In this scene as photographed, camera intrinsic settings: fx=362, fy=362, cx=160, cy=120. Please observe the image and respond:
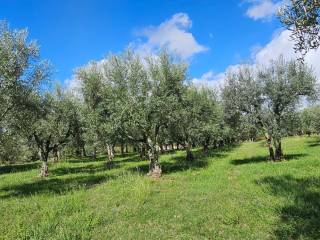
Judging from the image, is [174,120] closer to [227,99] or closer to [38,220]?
[227,99]

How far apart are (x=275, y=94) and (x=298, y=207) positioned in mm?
22128

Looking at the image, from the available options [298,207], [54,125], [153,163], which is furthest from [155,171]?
[54,125]

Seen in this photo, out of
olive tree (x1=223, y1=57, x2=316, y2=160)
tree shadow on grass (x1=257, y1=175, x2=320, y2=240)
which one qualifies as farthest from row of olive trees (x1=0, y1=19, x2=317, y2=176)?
tree shadow on grass (x1=257, y1=175, x2=320, y2=240)

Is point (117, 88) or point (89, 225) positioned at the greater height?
point (117, 88)

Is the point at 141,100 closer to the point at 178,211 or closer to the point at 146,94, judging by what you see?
the point at 146,94

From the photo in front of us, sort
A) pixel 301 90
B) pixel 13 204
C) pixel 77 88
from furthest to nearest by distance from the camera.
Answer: pixel 77 88 → pixel 301 90 → pixel 13 204

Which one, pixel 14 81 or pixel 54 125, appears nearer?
pixel 14 81

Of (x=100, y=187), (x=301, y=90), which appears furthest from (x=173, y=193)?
(x=301, y=90)

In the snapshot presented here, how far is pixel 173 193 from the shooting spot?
22.3 m

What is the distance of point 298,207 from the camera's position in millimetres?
16297

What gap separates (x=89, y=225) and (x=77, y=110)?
31930mm

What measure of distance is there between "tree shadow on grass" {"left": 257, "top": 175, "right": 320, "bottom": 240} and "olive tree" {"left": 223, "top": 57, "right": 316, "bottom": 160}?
13717 millimetres

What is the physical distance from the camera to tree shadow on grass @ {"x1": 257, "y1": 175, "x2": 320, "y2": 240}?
13.2 meters

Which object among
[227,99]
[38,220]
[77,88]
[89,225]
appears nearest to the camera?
[89,225]
